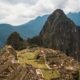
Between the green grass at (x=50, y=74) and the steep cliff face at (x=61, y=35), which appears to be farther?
the steep cliff face at (x=61, y=35)

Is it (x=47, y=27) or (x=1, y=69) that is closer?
(x=1, y=69)

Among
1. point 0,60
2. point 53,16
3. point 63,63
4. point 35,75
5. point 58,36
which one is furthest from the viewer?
point 53,16

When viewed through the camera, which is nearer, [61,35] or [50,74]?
[50,74]

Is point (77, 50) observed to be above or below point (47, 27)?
below

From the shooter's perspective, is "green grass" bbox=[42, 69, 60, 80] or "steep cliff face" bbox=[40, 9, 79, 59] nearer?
"green grass" bbox=[42, 69, 60, 80]

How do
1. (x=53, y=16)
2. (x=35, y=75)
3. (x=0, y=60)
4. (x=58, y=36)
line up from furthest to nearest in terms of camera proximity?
1. (x=53, y=16)
2. (x=58, y=36)
3. (x=0, y=60)
4. (x=35, y=75)

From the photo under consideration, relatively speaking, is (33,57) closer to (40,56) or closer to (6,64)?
(40,56)

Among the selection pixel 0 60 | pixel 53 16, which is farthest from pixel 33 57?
pixel 53 16

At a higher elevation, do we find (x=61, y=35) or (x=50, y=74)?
(x=50, y=74)
